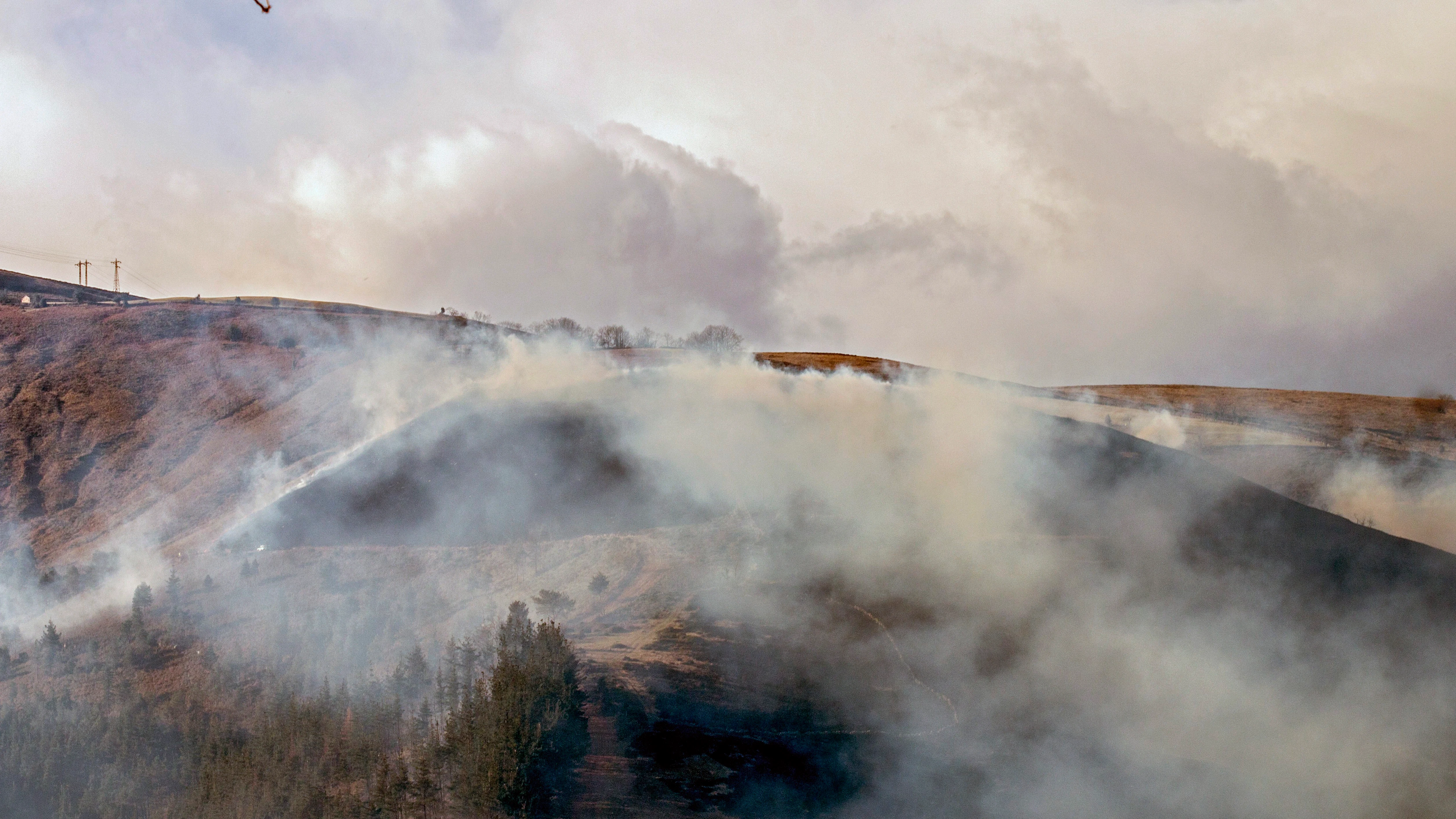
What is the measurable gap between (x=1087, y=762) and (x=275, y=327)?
218 feet

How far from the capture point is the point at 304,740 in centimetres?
3152

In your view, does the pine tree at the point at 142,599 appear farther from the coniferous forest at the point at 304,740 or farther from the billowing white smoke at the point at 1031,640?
the billowing white smoke at the point at 1031,640

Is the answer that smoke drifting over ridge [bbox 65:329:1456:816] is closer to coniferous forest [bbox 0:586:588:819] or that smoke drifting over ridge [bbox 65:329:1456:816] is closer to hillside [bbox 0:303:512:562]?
hillside [bbox 0:303:512:562]

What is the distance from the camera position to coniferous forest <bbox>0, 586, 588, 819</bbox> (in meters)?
28.3

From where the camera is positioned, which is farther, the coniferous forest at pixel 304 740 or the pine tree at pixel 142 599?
the pine tree at pixel 142 599

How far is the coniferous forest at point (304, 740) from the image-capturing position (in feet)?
92.9

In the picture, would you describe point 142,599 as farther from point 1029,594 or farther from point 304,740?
point 1029,594

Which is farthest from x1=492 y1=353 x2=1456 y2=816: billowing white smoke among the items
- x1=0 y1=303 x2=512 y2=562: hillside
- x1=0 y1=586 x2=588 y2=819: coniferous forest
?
x1=0 y1=303 x2=512 y2=562: hillside

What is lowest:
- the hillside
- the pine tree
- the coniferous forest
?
the coniferous forest

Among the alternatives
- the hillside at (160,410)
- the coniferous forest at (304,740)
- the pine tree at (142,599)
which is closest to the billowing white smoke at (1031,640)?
the coniferous forest at (304,740)

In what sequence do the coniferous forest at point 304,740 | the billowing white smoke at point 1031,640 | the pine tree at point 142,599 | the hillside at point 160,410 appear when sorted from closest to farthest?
the coniferous forest at point 304,740
the billowing white smoke at point 1031,640
the pine tree at point 142,599
the hillside at point 160,410

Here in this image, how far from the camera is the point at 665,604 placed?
42.3 m

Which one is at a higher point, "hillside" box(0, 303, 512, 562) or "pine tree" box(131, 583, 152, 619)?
"hillside" box(0, 303, 512, 562)

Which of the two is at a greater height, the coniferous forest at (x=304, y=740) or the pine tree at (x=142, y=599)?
the pine tree at (x=142, y=599)
